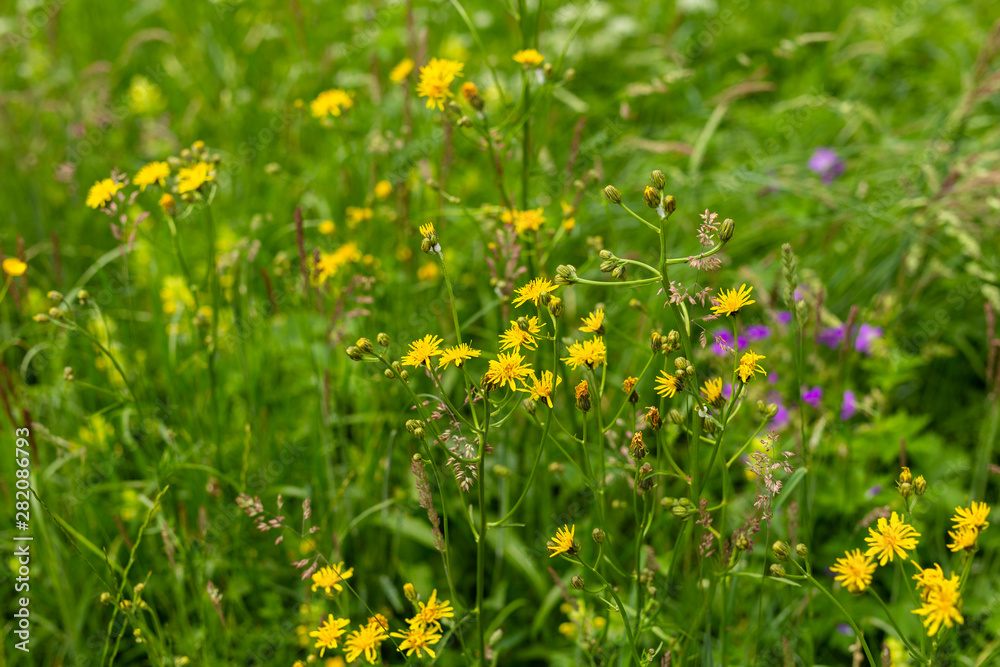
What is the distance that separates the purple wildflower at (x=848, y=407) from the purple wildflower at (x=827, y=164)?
3.48ft

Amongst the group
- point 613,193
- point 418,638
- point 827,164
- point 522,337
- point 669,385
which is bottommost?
point 827,164

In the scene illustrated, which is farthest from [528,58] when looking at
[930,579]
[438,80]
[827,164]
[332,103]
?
[827,164]

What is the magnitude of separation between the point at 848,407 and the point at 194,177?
1.84 m

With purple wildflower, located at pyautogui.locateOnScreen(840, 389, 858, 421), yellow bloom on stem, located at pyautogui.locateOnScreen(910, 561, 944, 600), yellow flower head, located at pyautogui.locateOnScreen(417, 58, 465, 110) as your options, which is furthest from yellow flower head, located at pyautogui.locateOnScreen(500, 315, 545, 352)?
purple wildflower, located at pyautogui.locateOnScreen(840, 389, 858, 421)

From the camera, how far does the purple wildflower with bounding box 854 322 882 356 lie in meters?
2.34

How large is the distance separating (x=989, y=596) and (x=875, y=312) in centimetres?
86

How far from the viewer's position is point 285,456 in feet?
6.53

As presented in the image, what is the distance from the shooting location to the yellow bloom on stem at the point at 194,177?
1688 millimetres

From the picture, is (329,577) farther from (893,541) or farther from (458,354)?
(893,541)

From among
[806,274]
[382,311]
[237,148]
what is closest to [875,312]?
[806,274]

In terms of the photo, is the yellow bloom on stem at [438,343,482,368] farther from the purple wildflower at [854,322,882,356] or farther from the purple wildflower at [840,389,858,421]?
the purple wildflower at [854,322,882,356]

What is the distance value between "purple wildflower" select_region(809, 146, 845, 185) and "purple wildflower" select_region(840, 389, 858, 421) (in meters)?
1.06

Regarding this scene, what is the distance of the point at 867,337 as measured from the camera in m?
2.43

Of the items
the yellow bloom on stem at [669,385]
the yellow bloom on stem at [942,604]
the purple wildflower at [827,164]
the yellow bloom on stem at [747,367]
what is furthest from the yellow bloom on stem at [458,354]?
the purple wildflower at [827,164]
